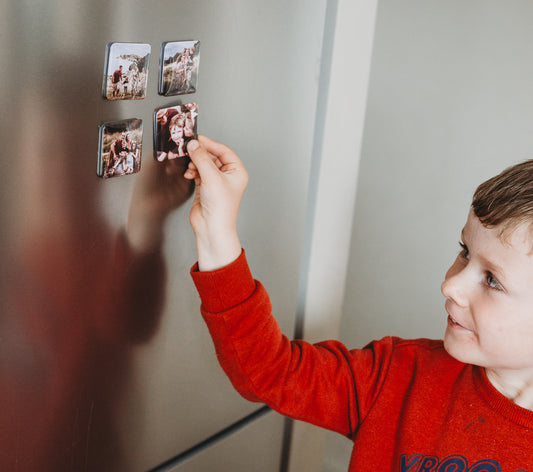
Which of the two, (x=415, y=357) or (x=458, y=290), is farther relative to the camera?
(x=415, y=357)

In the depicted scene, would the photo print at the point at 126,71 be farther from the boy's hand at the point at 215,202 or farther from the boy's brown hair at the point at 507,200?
the boy's brown hair at the point at 507,200

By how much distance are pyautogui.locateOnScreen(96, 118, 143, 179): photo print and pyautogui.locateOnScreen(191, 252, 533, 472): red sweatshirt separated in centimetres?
17

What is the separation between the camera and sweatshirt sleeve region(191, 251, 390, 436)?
0.86 meters

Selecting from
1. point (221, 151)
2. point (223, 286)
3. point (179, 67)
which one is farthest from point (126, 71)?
point (223, 286)

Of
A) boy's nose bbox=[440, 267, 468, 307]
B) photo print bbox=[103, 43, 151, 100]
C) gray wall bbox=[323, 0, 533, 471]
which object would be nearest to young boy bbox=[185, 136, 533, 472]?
boy's nose bbox=[440, 267, 468, 307]

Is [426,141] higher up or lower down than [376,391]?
higher up

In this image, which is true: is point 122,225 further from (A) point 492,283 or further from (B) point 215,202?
(A) point 492,283

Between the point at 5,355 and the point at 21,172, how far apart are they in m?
0.19

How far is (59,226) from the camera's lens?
0.72 metres

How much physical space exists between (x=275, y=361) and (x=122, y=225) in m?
0.28

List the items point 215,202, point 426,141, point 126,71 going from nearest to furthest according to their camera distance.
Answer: point 126,71
point 215,202
point 426,141

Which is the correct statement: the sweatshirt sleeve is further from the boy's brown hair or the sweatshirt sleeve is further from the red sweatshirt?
the boy's brown hair

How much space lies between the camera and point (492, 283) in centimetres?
86

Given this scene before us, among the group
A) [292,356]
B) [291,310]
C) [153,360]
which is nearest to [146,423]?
[153,360]
